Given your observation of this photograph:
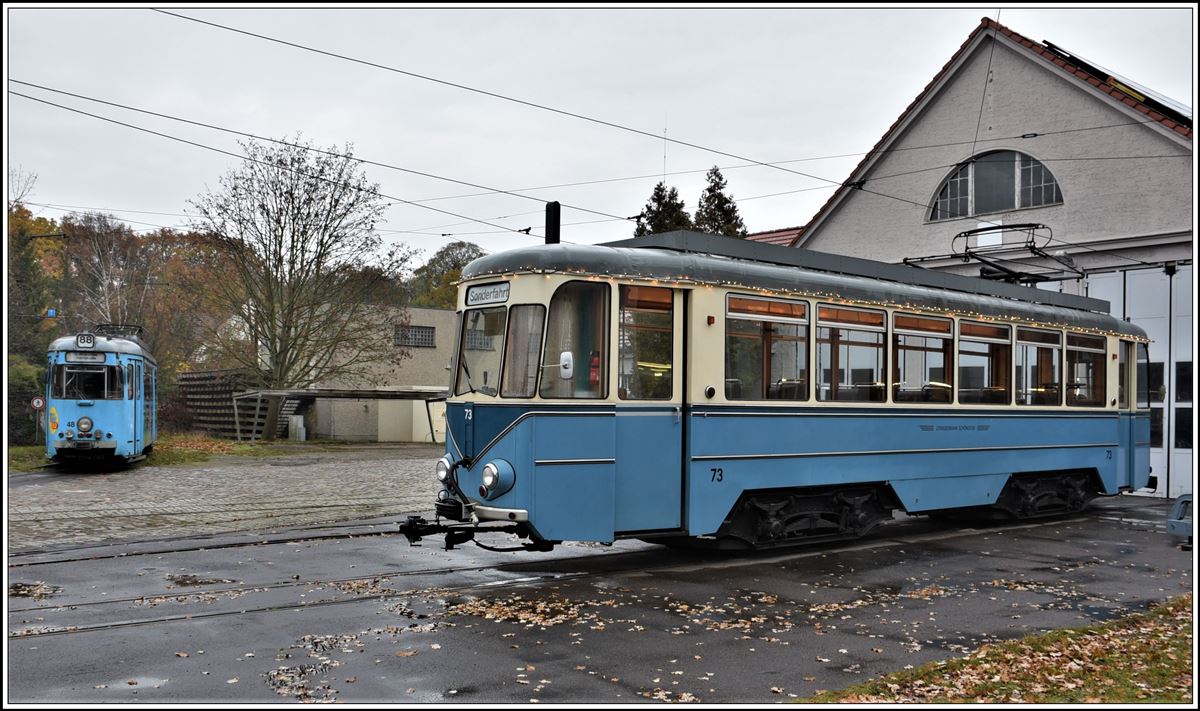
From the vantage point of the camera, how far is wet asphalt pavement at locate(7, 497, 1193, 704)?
6.89 metres

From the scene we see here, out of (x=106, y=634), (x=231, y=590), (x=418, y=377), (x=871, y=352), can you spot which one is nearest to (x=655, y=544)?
(x=871, y=352)

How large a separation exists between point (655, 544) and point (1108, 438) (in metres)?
8.70

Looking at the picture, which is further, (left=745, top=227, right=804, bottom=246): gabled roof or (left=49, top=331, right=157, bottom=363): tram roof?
(left=745, top=227, right=804, bottom=246): gabled roof

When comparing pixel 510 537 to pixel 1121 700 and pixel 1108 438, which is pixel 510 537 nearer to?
pixel 1121 700

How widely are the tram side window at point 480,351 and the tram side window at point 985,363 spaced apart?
714cm

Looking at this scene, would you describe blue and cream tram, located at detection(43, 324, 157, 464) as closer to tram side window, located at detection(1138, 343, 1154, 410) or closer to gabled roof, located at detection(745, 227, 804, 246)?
gabled roof, located at detection(745, 227, 804, 246)

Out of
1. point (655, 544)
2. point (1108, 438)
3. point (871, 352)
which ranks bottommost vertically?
point (655, 544)

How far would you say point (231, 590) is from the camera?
1006 centimetres

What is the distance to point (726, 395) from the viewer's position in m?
11.6

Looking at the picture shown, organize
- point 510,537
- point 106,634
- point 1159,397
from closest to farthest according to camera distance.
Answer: point 106,634
point 510,537
point 1159,397

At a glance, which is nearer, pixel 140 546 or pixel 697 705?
pixel 697 705

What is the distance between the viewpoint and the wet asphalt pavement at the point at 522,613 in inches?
271

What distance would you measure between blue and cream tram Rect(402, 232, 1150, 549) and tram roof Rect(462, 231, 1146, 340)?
3 cm

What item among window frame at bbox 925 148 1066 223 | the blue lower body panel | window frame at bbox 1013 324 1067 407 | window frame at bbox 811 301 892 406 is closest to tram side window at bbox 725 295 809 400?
window frame at bbox 811 301 892 406
